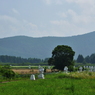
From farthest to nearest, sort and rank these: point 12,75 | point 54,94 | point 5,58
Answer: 1. point 5,58
2. point 12,75
3. point 54,94

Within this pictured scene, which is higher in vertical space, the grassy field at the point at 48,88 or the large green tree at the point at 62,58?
the large green tree at the point at 62,58

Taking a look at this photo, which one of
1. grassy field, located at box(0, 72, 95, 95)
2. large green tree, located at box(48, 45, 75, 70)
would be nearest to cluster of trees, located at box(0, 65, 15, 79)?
grassy field, located at box(0, 72, 95, 95)

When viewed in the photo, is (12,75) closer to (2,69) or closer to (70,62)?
(2,69)

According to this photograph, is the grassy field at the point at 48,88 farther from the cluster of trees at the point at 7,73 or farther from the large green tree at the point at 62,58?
the large green tree at the point at 62,58

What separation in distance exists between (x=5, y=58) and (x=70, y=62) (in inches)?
5921

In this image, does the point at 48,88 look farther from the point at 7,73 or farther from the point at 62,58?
the point at 62,58

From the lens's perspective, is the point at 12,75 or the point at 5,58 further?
the point at 5,58

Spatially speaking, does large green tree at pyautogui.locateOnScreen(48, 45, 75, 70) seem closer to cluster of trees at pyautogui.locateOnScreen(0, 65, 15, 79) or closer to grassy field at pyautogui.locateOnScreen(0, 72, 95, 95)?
grassy field at pyautogui.locateOnScreen(0, 72, 95, 95)

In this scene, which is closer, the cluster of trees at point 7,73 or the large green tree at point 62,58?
the cluster of trees at point 7,73

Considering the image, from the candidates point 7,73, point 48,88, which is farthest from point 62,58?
point 48,88

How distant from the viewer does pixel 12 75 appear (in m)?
30.7

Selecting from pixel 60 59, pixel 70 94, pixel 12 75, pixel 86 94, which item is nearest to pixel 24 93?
pixel 70 94

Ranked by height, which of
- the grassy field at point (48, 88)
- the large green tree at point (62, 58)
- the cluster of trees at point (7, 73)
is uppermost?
the large green tree at point (62, 58)

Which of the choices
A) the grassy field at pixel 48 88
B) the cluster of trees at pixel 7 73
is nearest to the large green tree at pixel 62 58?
the grassy field at pixel 48 88
